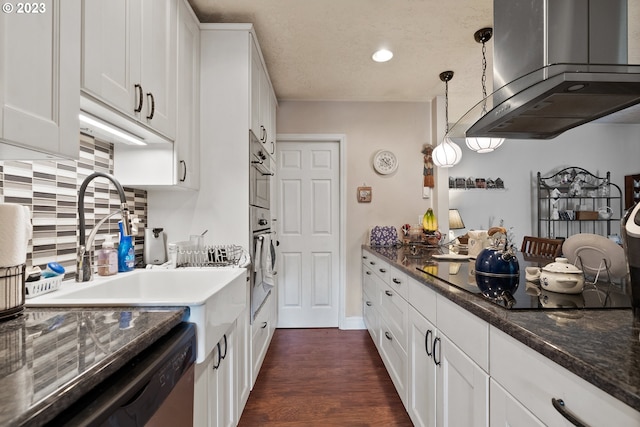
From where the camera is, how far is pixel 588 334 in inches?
26.3

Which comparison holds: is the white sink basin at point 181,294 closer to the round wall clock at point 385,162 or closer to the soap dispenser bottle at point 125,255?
the soap dispenser bottle at point 125,255

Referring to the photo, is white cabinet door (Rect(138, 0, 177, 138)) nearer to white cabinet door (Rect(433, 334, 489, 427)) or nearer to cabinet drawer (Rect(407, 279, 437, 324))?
cabinet drawer (Rect(407, 279, 437, 324))

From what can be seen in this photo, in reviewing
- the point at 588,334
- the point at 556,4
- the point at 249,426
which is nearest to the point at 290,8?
the point at 556,4

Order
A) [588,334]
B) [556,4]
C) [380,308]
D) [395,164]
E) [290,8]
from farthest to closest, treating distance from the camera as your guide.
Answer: [395,164] → [380,308] → [290,8] → [556,4] → [588,334]

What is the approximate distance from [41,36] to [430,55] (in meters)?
2.43

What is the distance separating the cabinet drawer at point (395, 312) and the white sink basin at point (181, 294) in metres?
0.90

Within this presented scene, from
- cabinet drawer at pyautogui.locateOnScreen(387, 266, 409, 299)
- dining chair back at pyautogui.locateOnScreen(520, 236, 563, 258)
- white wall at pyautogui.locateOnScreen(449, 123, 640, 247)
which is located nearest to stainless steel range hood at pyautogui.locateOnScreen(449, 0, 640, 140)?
cabinet drawer at pyautogui.locateOnScreen(387, 266, 409, 299)

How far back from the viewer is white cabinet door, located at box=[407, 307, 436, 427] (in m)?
1.29

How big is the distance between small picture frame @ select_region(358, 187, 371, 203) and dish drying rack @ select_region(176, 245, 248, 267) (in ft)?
6.00

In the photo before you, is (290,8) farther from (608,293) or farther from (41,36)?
(608,293)

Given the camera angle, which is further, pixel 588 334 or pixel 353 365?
pixel 353 365

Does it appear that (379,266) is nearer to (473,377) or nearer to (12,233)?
(473,377)

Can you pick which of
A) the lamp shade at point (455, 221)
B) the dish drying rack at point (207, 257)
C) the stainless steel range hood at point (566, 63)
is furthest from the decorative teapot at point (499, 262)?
the lamp shade at point (455, 221)

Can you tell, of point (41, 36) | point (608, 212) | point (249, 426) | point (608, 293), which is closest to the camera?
point (41, 36)
